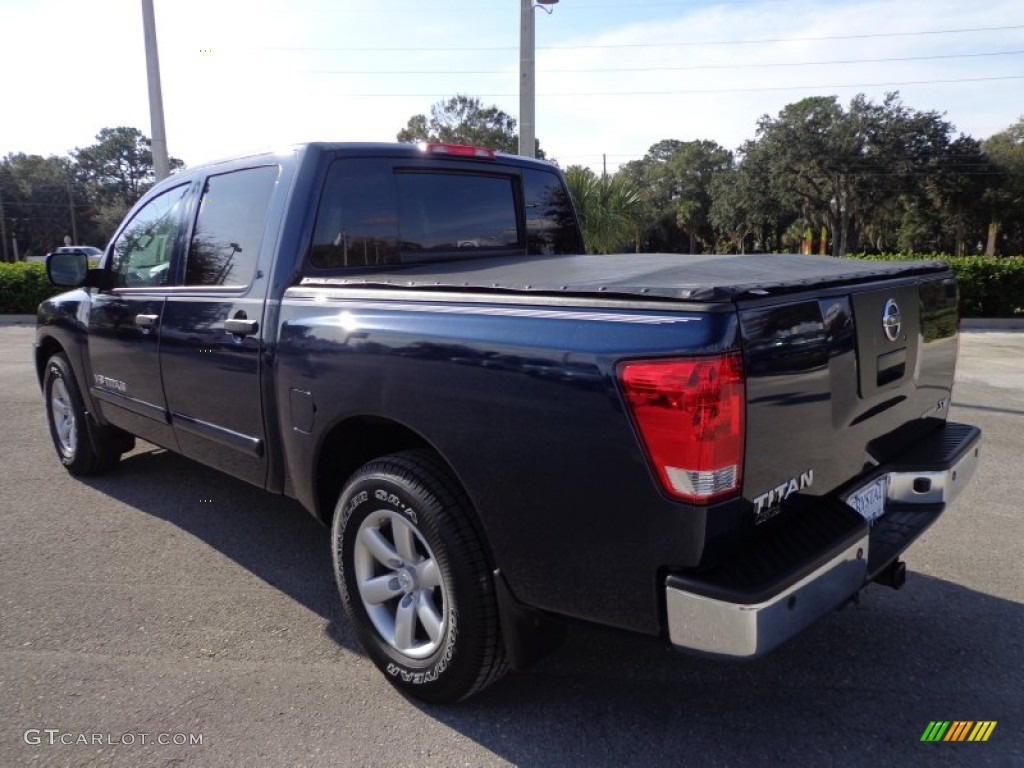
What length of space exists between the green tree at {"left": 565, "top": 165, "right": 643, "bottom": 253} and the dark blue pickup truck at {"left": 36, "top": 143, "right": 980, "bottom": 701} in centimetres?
1223

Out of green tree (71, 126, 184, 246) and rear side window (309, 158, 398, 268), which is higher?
green tree (71, 126, 184, 246)

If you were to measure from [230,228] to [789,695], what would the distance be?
10.4 feet

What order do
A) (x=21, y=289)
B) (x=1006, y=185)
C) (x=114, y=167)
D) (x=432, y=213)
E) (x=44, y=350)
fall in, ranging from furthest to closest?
(x=114, y=167), (x=1006, y=185), (x=21, y=289), (x=44, y=350), (x=432, y=213)

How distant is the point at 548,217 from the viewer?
450 cm

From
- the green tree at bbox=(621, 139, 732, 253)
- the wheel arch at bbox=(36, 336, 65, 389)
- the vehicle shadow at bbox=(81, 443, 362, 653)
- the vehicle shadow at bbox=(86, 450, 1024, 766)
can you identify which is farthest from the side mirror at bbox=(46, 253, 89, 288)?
the green tree at bbox=(621, 139, 732, 253)

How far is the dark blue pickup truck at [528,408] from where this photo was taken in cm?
A: 199

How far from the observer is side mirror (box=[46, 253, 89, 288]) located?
4605 millimetres

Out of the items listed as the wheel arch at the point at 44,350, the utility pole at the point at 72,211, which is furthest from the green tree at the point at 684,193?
the wheel arch at the point at 44,350

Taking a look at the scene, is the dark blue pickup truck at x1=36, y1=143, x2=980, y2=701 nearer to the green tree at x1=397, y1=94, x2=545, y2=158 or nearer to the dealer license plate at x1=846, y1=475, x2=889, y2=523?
the dealer license plate at x1=846, y1=475, x2=889, y2=523

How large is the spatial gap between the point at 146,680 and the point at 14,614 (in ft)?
3.38

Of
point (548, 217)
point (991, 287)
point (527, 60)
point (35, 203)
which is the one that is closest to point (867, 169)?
point (991, 287)

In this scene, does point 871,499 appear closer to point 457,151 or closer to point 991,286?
point 457,151

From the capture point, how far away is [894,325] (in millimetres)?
2646

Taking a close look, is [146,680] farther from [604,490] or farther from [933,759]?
[933,759]
